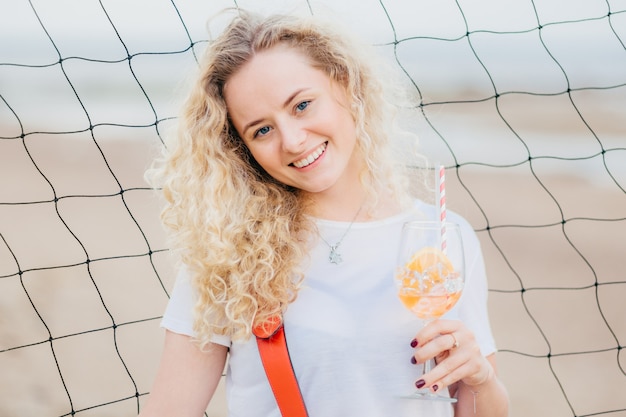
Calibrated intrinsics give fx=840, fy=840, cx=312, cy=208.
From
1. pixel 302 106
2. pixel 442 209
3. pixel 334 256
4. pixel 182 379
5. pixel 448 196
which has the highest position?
pixel 302 106

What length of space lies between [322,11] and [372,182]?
0.38 metres

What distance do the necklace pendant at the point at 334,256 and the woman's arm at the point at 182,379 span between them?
26 centimetres

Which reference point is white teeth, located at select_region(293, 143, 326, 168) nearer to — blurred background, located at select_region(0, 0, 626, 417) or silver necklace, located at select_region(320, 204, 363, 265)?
silver necklace, located at select_region(320, 204, 363, 265)

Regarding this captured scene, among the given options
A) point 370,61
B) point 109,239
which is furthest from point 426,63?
point 370,61

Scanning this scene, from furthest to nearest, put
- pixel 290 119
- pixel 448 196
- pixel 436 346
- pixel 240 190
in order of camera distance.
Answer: pixel 448 196 → pixel 240 190 → pixel 290 119 → pixel 436 346

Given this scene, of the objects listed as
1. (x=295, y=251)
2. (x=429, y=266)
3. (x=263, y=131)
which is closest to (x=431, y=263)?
(x=429, y=266)

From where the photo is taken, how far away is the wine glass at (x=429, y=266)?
144cm

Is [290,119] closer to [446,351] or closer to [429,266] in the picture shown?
[429,266]

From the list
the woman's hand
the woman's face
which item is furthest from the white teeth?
the woman's hand

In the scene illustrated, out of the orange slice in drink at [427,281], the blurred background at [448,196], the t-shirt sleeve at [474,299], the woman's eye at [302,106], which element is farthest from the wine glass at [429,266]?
the blurred background at [448,196]

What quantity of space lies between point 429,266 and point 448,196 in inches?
147

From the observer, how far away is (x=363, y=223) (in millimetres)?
1653

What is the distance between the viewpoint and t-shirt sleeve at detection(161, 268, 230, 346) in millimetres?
1549

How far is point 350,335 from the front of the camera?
59.4 inches
